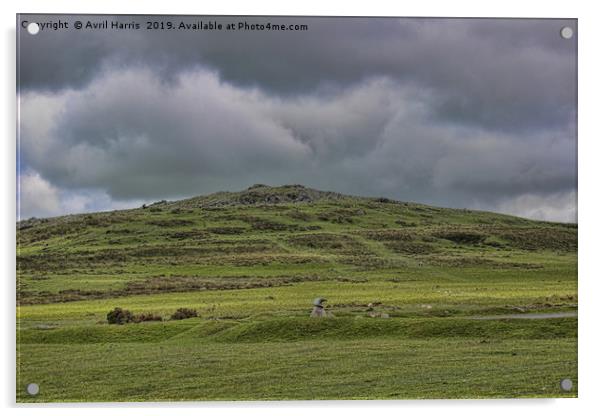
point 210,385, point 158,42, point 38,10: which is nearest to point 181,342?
point 210,385

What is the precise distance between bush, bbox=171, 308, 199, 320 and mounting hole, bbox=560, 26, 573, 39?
14.0 metres

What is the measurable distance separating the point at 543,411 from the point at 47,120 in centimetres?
1565

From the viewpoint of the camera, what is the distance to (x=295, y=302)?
23.7 meters

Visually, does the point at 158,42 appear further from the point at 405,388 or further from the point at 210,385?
the point at 405,388

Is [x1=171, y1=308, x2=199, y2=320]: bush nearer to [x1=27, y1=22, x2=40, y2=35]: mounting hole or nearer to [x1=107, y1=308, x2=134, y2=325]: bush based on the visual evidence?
[x1=107, y1=308, x2=134, y2=325]: bush

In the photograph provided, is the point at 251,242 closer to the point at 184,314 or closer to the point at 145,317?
the point at 184,314

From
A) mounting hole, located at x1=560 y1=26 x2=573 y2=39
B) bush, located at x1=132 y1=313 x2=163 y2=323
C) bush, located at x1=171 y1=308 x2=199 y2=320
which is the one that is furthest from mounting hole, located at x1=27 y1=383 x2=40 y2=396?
mounting hole, located at x1=560 y1=26 x2=573 y2=39

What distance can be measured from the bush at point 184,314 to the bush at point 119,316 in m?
1.43

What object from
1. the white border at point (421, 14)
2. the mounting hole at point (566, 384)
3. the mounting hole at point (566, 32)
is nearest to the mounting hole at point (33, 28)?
the white border at point (421, 14)

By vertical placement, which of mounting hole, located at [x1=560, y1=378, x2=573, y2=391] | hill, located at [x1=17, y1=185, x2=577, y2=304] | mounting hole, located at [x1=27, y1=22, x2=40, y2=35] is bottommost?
mounting hole, located at [x1=560, y1=378, x2=573, y2=391]

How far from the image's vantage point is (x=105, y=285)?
22.7m

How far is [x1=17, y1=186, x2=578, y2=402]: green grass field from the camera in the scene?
62.4ft

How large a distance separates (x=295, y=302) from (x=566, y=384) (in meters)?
8.76

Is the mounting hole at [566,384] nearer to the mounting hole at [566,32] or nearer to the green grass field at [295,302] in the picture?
the green grass field at [295,302]
